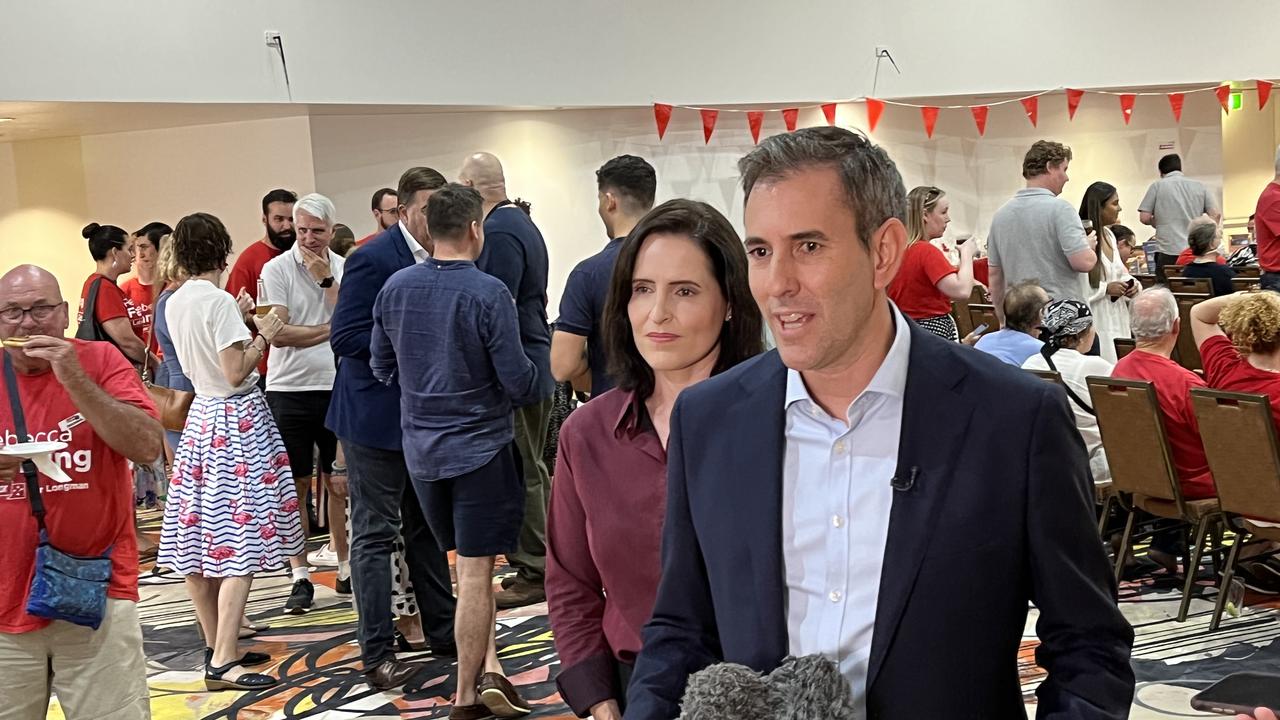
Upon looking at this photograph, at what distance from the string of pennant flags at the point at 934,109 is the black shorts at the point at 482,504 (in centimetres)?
811

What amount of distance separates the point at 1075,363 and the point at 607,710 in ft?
13.4

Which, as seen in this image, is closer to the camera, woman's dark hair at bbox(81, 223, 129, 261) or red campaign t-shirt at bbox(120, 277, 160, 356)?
woman's dark hair at bbox(81, 223, 129, 261)

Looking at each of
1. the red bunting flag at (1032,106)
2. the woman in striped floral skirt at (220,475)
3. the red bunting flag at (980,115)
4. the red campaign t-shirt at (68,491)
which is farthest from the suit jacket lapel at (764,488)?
the red bunting flag at (1032,106)

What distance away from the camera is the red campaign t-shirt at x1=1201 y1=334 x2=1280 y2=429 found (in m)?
5.22

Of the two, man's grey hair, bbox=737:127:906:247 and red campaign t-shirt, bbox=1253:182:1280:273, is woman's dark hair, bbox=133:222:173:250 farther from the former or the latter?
man's grey hair, bbox=737:127:906:247

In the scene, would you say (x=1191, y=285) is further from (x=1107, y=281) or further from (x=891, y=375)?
(x=891, y=375)

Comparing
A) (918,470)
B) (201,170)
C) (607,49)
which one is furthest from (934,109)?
(918,470)

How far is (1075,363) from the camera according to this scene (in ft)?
19.6

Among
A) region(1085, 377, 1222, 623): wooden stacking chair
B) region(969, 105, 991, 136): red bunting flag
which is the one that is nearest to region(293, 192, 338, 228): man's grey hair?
region(1085, 377, 1222, 623): wooden stacking chair

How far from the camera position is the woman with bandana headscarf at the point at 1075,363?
5961 mm

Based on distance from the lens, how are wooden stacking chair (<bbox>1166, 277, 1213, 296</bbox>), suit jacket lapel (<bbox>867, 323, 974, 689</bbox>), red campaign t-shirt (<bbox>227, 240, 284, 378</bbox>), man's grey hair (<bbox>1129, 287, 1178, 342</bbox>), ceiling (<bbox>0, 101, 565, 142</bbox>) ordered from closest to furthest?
suit jacket lapel (<bbox>867, 323, 974, 689</bbox>)
man's grey hair (<bbox>1129, 287, 1178, 342</bbox>)
red campaign t-shirt (<bbox>227, 240, 284, 378</bbox>)
wooden stacking chair (<bbox>1166, 277, 1213, 296</bbox>)
ceiling (<bbox>0, 101, 565, 142</bbox>)

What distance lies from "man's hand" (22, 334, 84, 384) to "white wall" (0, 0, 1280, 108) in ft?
20.6

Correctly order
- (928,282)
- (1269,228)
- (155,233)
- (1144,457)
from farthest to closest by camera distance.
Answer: (155,233) → (1269,228) → (928,282) → (1144,457)

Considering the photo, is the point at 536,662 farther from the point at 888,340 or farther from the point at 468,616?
the point at 888,340
